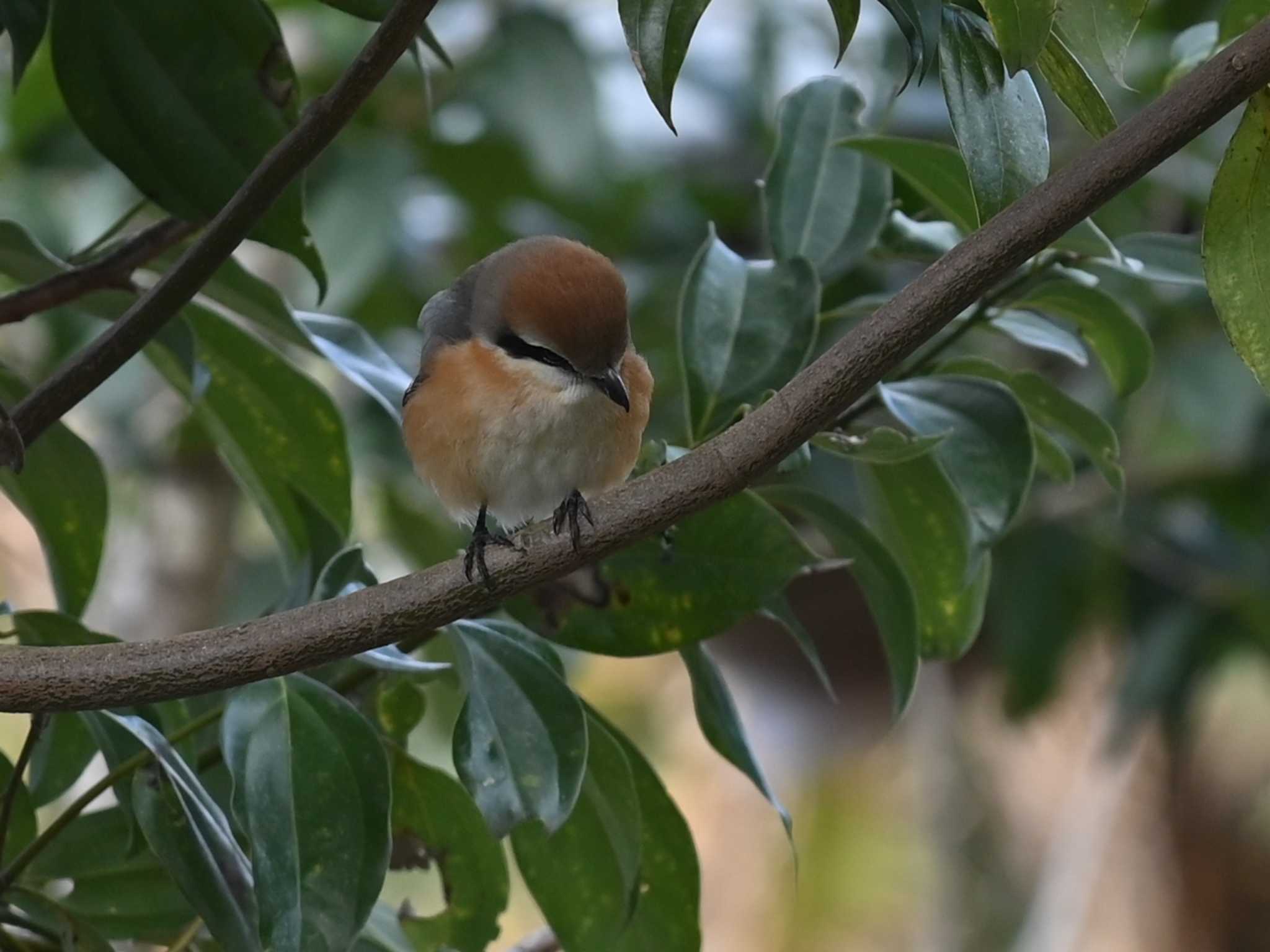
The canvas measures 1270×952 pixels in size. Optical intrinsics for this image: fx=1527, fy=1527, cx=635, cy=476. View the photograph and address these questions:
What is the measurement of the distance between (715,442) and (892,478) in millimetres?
580

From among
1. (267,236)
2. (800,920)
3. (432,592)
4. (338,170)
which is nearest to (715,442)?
(432,592)

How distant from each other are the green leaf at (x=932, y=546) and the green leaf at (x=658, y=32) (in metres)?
0.63

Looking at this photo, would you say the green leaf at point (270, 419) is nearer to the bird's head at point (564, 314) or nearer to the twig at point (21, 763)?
the bird's head at point (564, 314)

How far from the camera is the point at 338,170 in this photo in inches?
Result: 118

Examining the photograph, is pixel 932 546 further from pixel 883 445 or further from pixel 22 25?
pixel 22 25

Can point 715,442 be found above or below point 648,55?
below

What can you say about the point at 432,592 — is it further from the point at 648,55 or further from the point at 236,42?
the point at 236,42

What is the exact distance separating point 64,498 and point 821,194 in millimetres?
836

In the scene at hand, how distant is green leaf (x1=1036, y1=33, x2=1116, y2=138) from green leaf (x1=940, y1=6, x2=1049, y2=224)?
28 mm

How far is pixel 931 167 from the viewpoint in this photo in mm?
1419

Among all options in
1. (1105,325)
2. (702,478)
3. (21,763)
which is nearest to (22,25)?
(21,763)

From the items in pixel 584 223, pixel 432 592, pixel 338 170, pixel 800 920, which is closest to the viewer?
pixel 432 592

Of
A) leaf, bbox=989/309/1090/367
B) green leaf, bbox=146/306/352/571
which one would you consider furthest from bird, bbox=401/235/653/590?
leaf, bbox=989/309/1090/367

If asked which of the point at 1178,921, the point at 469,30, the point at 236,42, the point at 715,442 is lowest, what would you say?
the point at 1178,921
